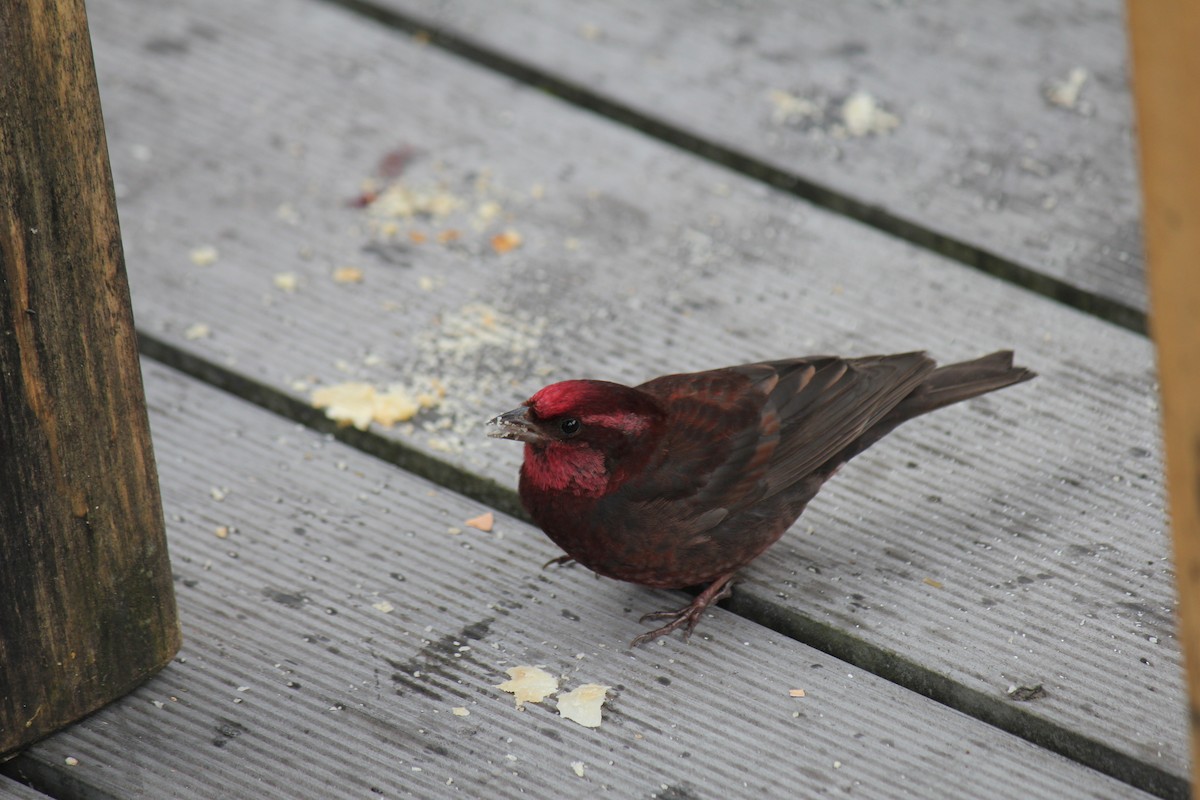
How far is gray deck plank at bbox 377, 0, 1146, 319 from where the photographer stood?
3855mm

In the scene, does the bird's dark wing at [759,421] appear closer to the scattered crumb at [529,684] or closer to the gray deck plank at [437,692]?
the gray deck plank at [437,692]

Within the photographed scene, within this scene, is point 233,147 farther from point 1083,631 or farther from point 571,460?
point 1083,631

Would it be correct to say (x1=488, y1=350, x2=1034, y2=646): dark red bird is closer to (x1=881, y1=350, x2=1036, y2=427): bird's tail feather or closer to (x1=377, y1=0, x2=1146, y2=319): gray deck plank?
(x1=881, y1=350, x2=1036, y2=427): bird's tail feather

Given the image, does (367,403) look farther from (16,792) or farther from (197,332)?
(16,792)

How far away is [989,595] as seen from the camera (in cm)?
282

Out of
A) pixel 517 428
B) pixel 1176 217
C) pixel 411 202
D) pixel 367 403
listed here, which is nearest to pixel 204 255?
pixel 411 202

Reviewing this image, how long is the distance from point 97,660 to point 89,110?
0.94 m

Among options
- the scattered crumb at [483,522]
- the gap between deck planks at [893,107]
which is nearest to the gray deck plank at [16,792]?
the scattered crumb at [483,522]

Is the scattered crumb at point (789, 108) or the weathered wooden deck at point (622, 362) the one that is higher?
the scattered crumb at point (789, 108)

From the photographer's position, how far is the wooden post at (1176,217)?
3.96ft

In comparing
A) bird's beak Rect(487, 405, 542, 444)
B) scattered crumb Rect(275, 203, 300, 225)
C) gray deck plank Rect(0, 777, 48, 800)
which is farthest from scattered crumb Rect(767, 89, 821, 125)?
gray deck plank Rect(0, 777, 48, 800)

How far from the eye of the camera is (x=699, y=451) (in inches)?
117

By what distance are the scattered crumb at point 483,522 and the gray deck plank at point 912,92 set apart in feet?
5.05

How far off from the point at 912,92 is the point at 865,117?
21cm
